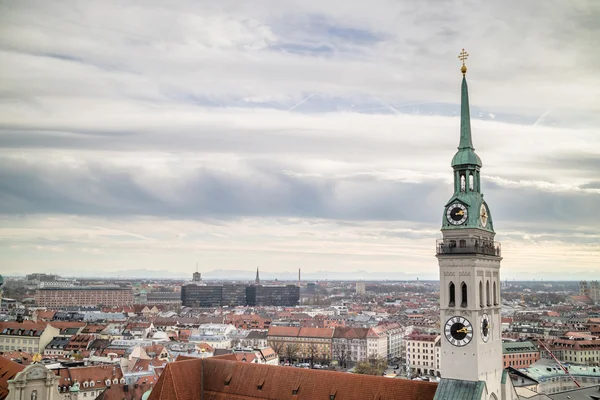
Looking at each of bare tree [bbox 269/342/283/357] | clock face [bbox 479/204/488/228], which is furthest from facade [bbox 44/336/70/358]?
clock face [bbox 479/204/488/228]

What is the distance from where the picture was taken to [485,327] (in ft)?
164

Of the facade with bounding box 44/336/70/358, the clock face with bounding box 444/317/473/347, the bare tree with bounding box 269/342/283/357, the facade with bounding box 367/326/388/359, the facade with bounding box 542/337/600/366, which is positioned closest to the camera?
the clock face with bounding box 444/317/473/347

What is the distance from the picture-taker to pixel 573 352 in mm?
171250

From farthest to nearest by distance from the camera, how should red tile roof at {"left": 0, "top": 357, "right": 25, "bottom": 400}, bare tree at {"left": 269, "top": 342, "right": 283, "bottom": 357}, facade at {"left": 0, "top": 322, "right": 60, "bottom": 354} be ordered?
bare tree at {"left": 269, "top": 342, "right": 283, "bottom": 357} → facade at {"left": 0, "top": 322, "right": 60, "bottom": 354} → red tile roof at {"left": 0, "top": 357, "right": 25, "bottom": 400}

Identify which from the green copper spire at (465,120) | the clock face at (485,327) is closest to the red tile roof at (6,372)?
the clock face at (485,327)

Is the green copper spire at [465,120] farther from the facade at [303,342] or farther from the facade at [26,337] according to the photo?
the facade at [303,342]

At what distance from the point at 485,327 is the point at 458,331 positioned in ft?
7.78

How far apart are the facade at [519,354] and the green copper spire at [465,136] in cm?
10936

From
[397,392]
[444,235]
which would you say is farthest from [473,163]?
[397,392]

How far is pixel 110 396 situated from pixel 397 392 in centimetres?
4908

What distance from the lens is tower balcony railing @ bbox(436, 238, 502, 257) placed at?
49.8 metres

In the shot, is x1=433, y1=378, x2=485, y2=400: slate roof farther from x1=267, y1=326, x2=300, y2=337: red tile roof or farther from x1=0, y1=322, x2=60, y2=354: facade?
x1=267, y1=326, x2=300, y2=337: red tile roof

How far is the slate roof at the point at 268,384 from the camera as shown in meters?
52.1

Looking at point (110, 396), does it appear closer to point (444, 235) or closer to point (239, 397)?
point (239, 397)
